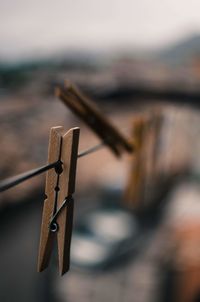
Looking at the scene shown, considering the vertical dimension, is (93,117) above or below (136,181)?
below

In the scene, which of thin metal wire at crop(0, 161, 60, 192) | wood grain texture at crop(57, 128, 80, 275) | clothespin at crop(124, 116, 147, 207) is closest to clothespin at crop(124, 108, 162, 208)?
clothespin at crop(124, 116, 147, 207)

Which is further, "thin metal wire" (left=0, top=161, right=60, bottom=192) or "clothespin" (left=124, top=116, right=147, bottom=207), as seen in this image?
"clothespin" (left=124, top=116, right=147, bottom=207)

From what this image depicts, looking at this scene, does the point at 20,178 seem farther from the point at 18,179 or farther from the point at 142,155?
the point at 142,155

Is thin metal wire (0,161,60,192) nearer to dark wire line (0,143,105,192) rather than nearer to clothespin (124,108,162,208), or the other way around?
dark wire line (0,143,105,192)

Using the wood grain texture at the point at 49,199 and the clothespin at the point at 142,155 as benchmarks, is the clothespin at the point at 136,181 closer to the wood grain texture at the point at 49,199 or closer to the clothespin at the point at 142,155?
the clothespin at the point at 142,155

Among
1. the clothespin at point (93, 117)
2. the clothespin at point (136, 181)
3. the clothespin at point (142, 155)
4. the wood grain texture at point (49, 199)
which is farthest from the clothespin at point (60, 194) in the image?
the clothespin at point (136, 181)

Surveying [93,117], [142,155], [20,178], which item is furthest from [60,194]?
[142,155]

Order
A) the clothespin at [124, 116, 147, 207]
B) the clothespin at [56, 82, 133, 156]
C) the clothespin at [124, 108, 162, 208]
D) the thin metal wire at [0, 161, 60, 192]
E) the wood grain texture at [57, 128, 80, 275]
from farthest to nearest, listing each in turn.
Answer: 1. the clothespin at [124, 116, 147, 207]
2. the clothespin at [124, 108, 162, 208]
3. the clothespin at [56, 82, 133, 156]
4. the wood grain texture at [57, 128, 80, 275]
5. the thin metal wire at [0, 161, 60, 192]

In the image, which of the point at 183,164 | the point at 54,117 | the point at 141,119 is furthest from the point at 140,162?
the point at 54,117
